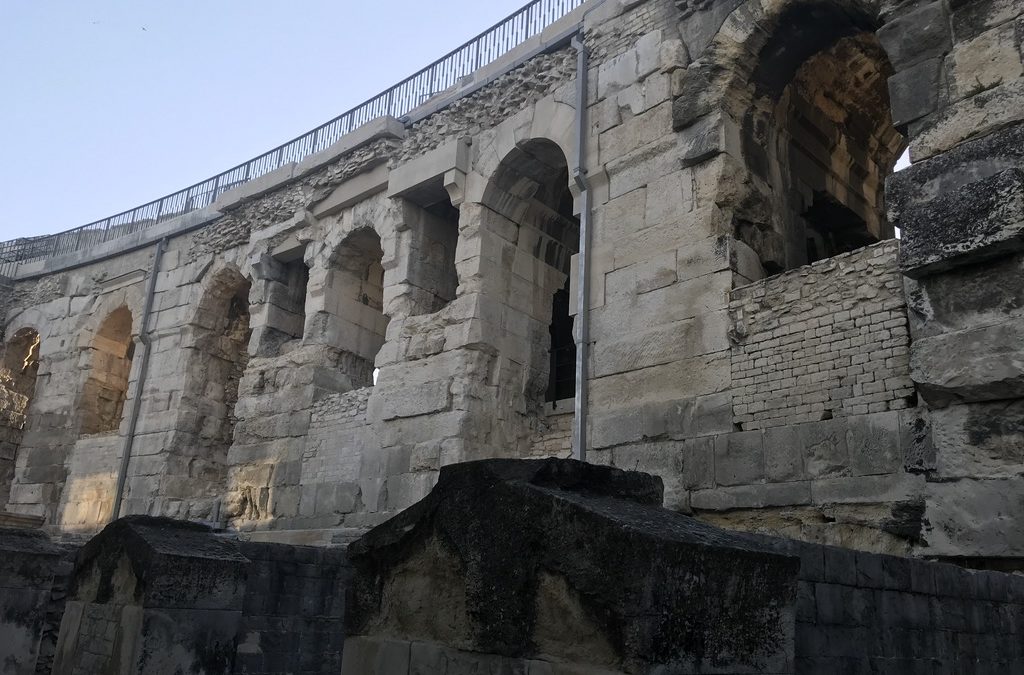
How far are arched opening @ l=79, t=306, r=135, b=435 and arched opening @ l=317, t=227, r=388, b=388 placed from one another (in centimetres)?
562

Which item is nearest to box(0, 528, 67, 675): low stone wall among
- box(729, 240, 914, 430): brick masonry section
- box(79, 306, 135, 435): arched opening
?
box(729, 240, 914, 430): brick masonry section

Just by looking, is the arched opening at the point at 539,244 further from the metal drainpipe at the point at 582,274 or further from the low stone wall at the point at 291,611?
the low stone wall at the point at 291,611

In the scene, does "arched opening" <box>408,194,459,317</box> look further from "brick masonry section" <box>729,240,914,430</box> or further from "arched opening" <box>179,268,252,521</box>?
"brick masonry section" <box>729,240,914,430</box>

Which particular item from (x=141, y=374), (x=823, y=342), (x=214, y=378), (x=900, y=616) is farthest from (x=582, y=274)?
(x=141, y=374)

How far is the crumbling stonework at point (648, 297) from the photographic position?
5.54 metres

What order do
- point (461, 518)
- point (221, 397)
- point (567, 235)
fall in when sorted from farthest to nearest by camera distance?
point (221, 397), point (567, 235), point (461, 518)

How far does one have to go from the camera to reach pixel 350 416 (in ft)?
33.3

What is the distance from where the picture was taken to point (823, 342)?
20.6 feet

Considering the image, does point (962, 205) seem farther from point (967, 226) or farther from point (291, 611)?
point (291, 611)

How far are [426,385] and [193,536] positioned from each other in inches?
165

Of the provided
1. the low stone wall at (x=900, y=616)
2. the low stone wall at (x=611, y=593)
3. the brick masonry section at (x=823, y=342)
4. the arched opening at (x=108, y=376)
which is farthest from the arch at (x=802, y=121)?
the arched opening at (x=108, y=376)

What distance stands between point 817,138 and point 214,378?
9.47 meters

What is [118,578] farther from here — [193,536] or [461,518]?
[461,518]

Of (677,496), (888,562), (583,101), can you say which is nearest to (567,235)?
(583,101)
